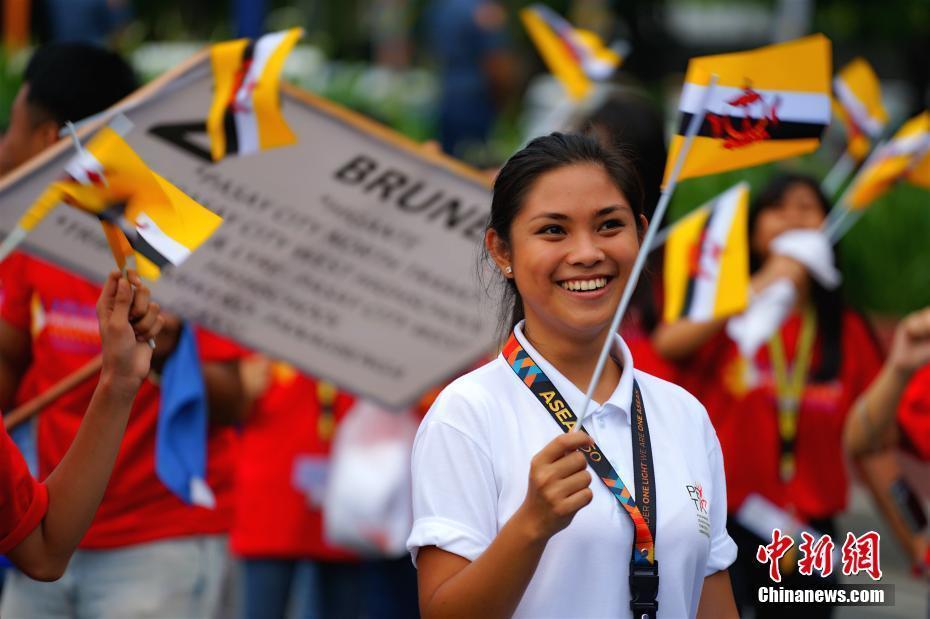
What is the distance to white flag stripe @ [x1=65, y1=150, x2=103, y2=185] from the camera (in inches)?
133

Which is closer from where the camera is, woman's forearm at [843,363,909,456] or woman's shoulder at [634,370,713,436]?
woman's shoulder at [634,370,713,436]

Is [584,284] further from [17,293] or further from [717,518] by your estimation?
[17,293]

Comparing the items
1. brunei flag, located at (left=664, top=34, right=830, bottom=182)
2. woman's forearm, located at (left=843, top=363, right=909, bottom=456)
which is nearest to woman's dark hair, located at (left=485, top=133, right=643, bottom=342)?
brunei flag, located at (left=664, top=34, right=830, bottom=182)

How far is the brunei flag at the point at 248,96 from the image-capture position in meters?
4.34

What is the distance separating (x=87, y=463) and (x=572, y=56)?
495 centimetres

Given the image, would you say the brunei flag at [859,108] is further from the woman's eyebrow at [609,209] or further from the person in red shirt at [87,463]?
the person in red shirt at [87,463]

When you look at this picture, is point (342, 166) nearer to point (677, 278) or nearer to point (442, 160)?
point (442, 160)

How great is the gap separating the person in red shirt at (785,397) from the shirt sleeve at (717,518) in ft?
8.55

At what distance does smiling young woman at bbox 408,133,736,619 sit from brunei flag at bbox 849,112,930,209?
3293 mm

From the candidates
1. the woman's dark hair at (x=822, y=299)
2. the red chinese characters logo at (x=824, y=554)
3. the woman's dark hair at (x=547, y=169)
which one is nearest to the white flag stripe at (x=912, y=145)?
the woman's dark hair at (x=822, y=299)

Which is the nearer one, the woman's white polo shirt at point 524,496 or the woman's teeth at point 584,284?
the woman's white polo shirt at point 524,496

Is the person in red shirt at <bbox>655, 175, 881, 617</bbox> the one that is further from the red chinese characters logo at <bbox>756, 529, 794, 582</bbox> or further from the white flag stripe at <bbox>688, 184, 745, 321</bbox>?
the red chinese characters logo at <bbox>756, 529, 794, 582</bbox>

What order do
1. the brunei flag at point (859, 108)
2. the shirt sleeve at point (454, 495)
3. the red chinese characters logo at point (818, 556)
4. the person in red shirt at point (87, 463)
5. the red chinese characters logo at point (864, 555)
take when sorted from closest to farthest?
the shirt sleeve at point (454, 495) < the person in red shirt at point (87, 463) < the red chinese characters logo at point (864, 555) < the red chinese characters logo at point (818, 556) < the brunei flag at point (859, 108)

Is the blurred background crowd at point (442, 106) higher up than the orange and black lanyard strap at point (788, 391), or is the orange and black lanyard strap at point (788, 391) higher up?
the orange and black lanyard strap at point (788, 391)
